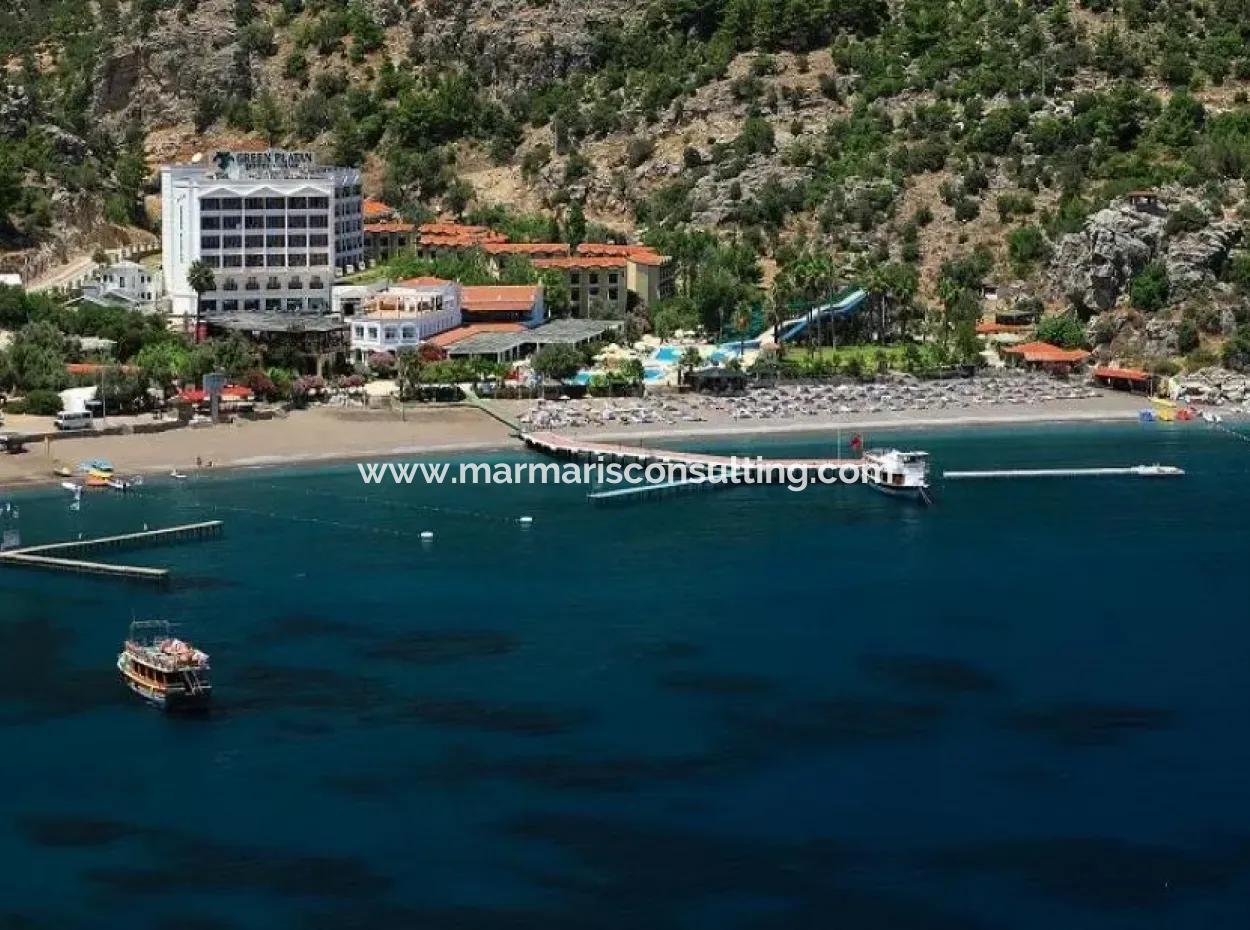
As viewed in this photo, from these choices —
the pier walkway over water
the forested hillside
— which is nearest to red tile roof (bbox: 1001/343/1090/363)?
the forested hillside

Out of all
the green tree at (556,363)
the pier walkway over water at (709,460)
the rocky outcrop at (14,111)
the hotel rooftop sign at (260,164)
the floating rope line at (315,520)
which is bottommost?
the floating rope line at (315,520)

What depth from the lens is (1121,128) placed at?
154 meters

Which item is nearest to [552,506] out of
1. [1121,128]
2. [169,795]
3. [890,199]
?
[169,795]

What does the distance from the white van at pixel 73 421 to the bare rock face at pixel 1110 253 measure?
53.7 m

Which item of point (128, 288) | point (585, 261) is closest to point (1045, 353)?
point (585, 261)

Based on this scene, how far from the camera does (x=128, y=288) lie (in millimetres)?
138500

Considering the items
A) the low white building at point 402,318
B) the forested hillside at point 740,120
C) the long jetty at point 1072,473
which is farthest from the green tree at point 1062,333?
the low white building at point 402,318

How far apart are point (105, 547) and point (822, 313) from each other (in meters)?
52.2

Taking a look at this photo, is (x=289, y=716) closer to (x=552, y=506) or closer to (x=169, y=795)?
(x=169, y=795)

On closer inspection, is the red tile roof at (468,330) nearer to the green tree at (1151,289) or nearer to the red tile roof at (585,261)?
the red tile roof at (585,261)

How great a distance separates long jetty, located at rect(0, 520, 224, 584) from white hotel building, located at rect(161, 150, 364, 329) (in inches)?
1563

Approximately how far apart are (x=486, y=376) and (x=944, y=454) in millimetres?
24347

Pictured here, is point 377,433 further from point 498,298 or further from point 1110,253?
point 1110,253

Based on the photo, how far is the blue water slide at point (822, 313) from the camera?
5394 inches
